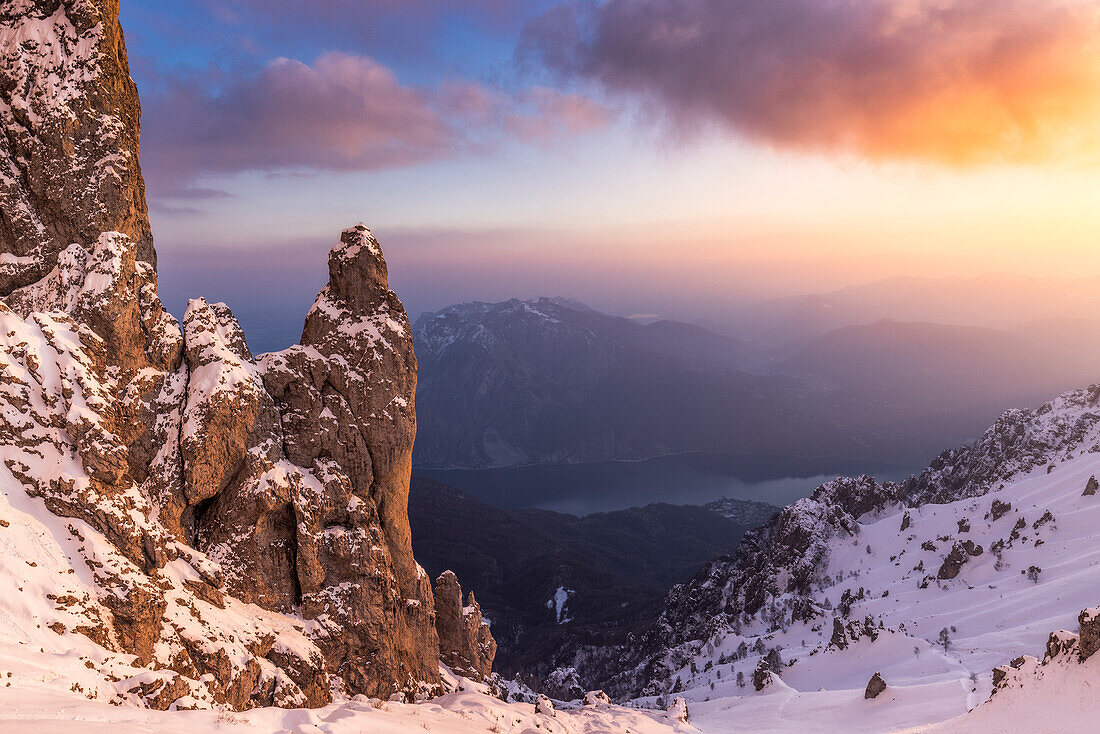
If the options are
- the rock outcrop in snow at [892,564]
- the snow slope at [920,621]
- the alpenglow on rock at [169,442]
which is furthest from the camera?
the rock outcrop in snow at [892,564]

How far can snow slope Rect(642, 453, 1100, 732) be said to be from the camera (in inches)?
1752

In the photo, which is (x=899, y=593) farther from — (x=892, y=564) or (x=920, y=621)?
(x=920, y=621)

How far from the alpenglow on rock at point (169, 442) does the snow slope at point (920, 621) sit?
3098 cm

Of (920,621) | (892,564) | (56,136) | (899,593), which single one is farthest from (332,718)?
(892,564)

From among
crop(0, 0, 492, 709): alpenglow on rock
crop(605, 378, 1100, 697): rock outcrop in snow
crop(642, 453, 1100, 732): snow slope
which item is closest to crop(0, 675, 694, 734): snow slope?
crop(0, 0, 492, 709): alpenglow on rock

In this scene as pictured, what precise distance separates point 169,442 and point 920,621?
246 ft

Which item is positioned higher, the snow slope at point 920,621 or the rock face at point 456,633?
the rock face at point 456,633

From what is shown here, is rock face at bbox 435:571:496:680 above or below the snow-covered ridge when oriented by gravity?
above

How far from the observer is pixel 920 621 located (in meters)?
67.0

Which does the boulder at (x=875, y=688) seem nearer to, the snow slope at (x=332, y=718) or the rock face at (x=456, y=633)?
the snow slope at (x=332, y=718)

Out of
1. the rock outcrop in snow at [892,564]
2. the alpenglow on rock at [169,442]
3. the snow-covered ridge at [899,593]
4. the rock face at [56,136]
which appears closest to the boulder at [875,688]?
the snow-covered ridge at [899,593]

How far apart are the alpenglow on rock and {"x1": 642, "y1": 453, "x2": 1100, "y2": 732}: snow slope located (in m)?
31.0

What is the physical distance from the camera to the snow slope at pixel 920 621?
44500 millimetres

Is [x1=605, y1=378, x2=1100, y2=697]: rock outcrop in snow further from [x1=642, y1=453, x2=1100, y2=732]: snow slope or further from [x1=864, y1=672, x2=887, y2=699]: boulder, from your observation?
[x1=864, y1=672, x2=887, y2=699]: boulder
